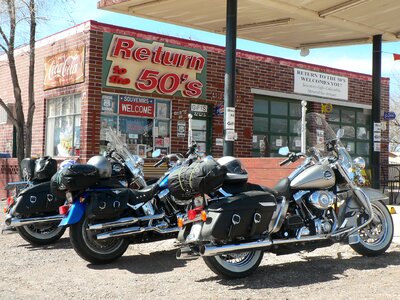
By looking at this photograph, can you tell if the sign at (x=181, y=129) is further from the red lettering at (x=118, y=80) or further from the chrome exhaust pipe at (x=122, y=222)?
the chrome exhaust pipe at (x=122, y=222)

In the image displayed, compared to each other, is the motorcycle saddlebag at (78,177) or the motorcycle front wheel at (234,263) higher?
the motorcycle saddlebag at (78,177)

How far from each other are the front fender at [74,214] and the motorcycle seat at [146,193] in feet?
2.26

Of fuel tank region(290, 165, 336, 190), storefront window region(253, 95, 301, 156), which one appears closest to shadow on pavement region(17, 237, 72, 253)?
fuel tank region(290, 165, 336, 190)

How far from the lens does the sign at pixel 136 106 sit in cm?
1363

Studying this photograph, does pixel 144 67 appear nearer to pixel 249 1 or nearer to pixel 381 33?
pixel 249 1

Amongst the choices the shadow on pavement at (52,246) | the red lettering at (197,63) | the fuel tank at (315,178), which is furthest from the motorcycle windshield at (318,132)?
the red lettering at (197,63)

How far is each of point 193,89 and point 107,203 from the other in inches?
339

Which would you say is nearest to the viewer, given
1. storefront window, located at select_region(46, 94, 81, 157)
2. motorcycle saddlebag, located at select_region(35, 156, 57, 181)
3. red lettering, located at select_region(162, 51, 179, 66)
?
motorcycle saddlebag, located at select_region(35, 156, 57, 181)

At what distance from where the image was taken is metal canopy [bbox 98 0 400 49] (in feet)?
33.8

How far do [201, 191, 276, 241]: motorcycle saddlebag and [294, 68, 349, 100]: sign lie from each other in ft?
38.8

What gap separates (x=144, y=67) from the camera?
1378 centimetres

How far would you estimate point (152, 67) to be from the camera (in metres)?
13.9

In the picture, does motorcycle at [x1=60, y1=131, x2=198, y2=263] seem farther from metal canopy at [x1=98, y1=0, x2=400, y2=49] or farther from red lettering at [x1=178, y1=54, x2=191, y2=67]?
red lettering at [x1=178, y1=54, x2=191, y2=67]

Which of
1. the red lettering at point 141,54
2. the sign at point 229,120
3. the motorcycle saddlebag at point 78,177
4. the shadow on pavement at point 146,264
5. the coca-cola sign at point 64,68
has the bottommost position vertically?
the shadow on pavement at point 146,264
